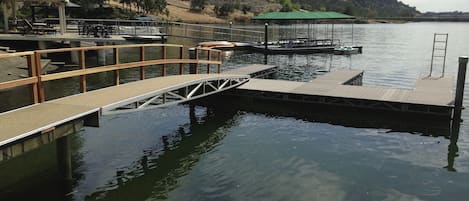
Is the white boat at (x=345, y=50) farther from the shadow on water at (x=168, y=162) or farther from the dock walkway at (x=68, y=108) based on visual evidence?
the dock walkway at (x=68, y=108)

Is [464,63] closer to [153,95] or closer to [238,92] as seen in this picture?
[238,92]

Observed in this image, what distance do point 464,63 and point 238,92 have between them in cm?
774

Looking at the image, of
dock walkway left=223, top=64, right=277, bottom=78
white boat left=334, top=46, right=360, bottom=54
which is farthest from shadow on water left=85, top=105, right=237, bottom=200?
white boat left=334, top=46, right=360, bottom=54

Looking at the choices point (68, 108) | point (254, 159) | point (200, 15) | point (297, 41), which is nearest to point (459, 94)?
point (254, 159)

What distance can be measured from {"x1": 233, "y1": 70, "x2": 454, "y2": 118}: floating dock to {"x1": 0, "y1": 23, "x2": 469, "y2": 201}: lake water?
467mm

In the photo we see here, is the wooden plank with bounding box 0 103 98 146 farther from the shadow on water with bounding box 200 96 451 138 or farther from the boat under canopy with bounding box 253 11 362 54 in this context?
the boat under canopy with bounding box 253 11 362 54

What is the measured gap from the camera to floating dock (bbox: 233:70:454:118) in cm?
1480

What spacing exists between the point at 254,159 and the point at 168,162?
2047 millimetres

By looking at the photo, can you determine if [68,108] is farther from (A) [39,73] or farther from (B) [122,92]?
(B) [122,92]

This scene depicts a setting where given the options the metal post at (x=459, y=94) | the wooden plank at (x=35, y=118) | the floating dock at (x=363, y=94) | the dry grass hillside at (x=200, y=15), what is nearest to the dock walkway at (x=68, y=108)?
the wooden plank at (x=35, y=118)

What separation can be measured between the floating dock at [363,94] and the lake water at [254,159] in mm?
467

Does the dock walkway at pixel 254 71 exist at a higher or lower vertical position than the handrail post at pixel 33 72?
lower

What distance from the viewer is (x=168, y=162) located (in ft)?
35.9

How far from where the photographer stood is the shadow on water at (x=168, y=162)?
904cm
